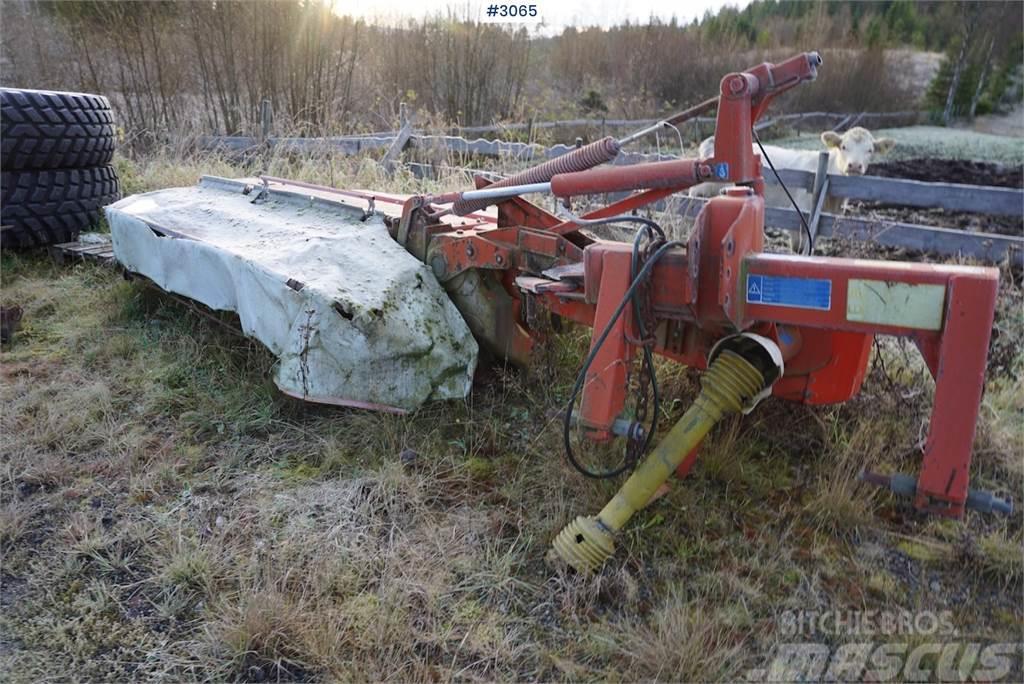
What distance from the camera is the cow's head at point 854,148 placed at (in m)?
8.66

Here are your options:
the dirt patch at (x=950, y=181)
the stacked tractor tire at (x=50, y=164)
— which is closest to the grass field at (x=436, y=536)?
the stacked tractor tire at (x=50, y=164)

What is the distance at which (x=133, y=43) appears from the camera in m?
9.58

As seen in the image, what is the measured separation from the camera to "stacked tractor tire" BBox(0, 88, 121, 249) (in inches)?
185

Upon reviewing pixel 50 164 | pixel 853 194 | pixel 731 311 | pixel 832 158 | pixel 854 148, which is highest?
pixel 50 164

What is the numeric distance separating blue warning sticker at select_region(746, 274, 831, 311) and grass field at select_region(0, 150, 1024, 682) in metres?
0.85

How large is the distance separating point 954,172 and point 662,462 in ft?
41.3

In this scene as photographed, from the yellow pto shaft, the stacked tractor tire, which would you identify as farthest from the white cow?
the yellow pto shaft

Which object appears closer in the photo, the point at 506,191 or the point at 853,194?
the point at 506,191

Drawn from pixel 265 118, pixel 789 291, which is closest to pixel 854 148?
pixel 265 118

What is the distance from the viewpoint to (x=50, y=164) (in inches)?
196

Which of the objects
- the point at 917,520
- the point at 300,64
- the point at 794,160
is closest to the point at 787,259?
the point at 917,520

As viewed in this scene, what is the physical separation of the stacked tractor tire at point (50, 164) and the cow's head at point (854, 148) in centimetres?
749

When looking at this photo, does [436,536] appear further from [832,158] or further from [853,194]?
[832,158]

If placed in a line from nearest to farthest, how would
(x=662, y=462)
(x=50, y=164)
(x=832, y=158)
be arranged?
(x=662, y=462)
(x=50, y=164)
(x=832, y=158)
